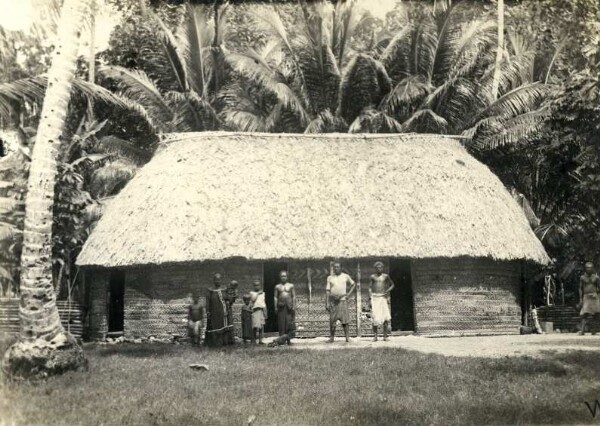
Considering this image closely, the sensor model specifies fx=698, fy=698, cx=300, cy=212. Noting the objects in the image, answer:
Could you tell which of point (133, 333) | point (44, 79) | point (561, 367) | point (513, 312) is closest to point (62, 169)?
point (133, 333)

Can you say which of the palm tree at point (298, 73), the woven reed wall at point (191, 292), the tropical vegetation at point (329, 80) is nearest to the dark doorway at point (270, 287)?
the woven reed wall at point (191, 292)

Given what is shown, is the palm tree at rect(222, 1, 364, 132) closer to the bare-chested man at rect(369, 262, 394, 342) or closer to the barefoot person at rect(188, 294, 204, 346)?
the bare-chested man at rect(369, 262, 394, 342)

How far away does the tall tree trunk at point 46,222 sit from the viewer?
8867 mm

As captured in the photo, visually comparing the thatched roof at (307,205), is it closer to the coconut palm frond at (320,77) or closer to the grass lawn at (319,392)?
the grass lawn at (319,392)

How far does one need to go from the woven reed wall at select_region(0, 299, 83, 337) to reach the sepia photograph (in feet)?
0.20

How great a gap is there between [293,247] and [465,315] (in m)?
4.10

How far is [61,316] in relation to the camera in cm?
1538

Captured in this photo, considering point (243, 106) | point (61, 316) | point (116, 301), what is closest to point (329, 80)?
point (243, 106)

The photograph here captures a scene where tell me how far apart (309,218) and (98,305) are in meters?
5.21

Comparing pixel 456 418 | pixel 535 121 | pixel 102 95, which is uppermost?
pixel 535 121

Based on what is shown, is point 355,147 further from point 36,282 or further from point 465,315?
point 36,282

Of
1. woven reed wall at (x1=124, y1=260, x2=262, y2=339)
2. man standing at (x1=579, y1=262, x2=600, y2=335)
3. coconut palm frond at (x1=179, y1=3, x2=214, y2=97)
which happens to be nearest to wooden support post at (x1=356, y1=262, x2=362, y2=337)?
woven reed wall at (x1=124, y1=260, x2=262, y2=339)

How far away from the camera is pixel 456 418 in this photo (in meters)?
7.30

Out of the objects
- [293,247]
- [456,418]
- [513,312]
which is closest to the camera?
[456,418]
